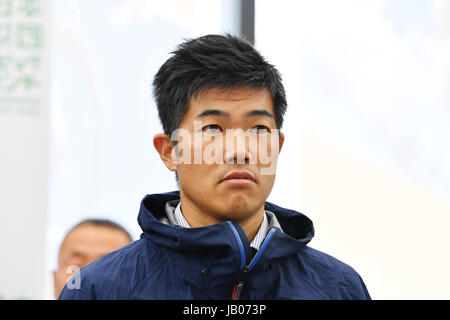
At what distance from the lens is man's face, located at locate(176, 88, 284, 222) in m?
0.96

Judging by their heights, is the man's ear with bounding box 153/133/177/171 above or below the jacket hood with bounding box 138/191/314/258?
above

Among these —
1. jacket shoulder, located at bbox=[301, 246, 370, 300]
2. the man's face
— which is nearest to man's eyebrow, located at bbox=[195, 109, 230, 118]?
the man's face

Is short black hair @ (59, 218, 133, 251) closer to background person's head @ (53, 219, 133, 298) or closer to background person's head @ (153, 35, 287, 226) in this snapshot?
background person's head @ (53, 219, 133, 298)

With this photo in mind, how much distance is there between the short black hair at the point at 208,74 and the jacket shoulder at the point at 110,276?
0.64 ft

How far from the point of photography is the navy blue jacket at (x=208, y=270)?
36.6 inches

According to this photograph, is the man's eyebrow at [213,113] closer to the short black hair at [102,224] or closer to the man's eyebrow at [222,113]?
the man's eyebrow at [222,113]

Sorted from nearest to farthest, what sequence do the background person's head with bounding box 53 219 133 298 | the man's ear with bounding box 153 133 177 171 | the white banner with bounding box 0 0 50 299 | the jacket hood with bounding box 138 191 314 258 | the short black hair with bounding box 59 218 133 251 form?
1. the jacket hood with bounding box 138 191 314 258
2. the man's ear with bounding box 153 133 177 171
3. the white banner with bounding box 0 0 50 299
4. the background person's head with bounding box 53 219 133 298
5. the short black hair with bounding box 59 218 133 251

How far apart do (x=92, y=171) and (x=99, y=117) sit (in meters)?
0.15

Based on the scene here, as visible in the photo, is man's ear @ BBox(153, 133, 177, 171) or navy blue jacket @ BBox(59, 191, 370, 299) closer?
navy blue jacket @ BBox(59, 191, 370, 299)

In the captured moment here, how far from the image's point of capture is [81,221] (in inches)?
69.4

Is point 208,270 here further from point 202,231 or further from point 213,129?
point 213,129

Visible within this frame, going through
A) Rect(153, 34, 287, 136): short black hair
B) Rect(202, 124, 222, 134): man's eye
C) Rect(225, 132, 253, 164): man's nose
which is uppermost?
Rect(153, 34, 287, 136): short black hair

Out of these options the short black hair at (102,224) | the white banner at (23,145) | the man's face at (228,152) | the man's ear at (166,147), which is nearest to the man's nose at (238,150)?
the man's face at (228,152)
